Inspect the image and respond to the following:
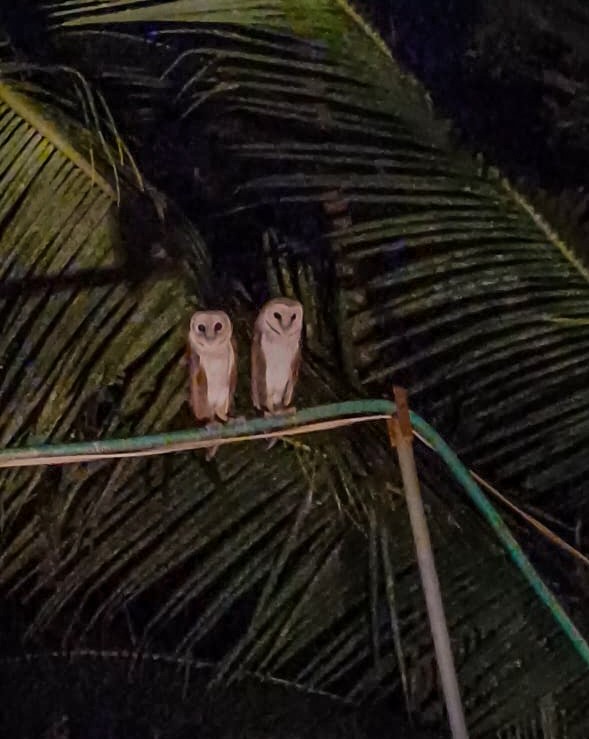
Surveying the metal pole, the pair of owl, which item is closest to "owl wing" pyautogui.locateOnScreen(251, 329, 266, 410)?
the pair of owl

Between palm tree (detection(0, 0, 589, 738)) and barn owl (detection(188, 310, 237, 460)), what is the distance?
7 centimetres

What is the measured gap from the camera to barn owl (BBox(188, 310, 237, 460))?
1081 millimetres

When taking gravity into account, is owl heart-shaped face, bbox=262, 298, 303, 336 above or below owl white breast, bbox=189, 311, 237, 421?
above

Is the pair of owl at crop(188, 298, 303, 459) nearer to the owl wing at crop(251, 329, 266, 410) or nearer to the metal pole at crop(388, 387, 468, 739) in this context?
the owl wing at crop(251, 329, 266, 410)

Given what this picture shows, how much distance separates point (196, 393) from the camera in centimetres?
112

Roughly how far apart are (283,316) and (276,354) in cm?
4

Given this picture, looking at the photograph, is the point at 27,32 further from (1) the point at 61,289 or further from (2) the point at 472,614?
(2) the point at 472,614

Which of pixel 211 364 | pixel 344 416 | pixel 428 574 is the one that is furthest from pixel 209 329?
pixel 428 574

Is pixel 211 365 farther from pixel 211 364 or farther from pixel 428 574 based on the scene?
pixel 428 574

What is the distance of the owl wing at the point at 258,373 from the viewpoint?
3.64 feet

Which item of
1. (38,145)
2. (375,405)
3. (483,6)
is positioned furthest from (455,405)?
(38,145)

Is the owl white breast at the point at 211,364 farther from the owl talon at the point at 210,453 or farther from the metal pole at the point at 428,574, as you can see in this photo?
the metal pole at the point at 428,574

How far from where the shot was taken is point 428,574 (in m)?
1.03

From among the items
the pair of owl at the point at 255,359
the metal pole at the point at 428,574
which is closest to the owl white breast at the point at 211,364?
the pair of owl at the point at 255,359
